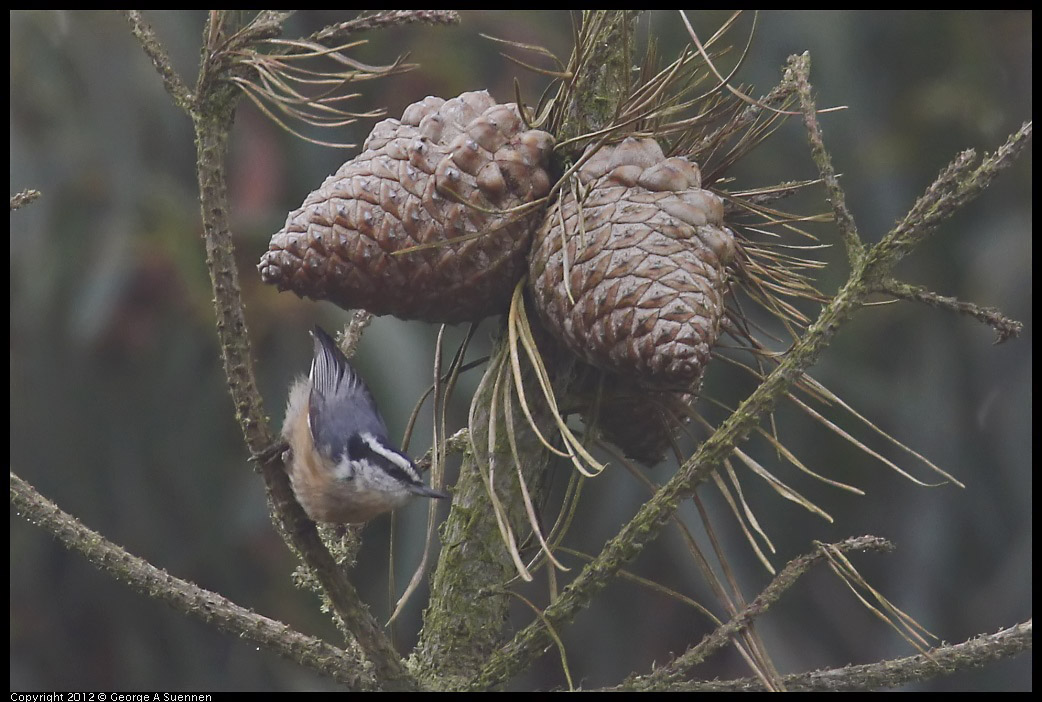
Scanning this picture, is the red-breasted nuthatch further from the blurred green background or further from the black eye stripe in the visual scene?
the blurred green background

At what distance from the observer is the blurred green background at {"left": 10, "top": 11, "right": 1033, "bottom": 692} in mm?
3730

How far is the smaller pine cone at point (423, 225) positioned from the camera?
3.53 feet

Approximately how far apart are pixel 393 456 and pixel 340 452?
126 mm

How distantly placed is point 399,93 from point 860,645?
2.85m

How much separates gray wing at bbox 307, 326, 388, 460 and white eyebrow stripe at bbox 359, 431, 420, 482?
31mm

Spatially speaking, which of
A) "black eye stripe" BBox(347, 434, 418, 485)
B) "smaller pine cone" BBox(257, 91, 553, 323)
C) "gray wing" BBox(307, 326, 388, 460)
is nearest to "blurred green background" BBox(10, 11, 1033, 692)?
"gray wing" BBox(307, 326, 388, 460)

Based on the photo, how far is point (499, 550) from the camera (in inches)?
43.1

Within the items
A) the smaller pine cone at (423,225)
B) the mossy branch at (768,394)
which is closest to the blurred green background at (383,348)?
the smaller pine cone at (423,225)

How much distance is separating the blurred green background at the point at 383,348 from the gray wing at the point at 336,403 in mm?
Answer: 1826

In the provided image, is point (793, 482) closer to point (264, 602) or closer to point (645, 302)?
point (264, 602)

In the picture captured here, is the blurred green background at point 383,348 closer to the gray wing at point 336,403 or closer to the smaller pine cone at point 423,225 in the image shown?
the gray wing at point 336,403

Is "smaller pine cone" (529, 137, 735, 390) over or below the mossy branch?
over

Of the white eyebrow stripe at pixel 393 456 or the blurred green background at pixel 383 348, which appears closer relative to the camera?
the white eyebrow stripe at pixel 393 456
